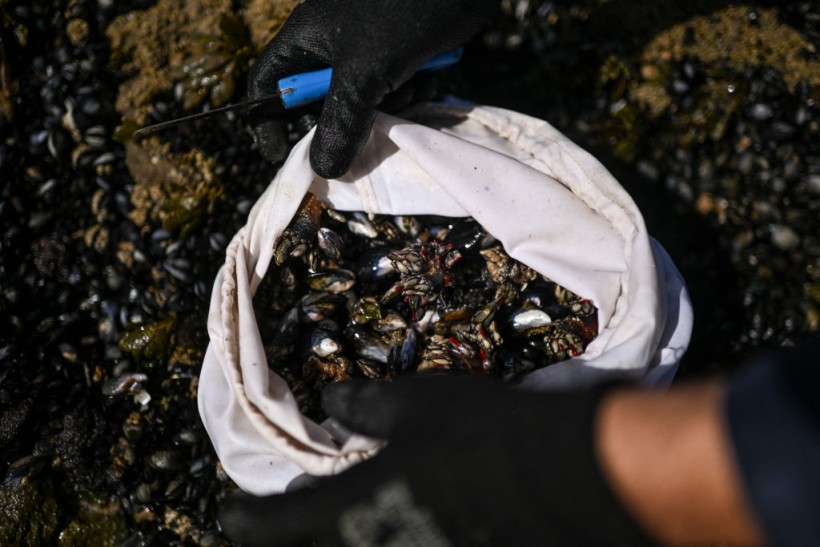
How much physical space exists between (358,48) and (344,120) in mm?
240

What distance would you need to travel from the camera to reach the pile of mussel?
212cm

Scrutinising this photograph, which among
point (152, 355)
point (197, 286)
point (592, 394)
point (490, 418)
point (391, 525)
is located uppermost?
point (592, 394)

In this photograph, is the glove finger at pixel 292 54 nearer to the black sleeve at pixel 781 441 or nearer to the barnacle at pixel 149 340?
the barnacle at pixel 149 340

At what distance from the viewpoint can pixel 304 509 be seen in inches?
62.9

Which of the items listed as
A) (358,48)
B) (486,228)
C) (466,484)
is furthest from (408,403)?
(358,48)

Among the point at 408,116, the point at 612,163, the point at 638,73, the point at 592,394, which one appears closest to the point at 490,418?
the point at 592,394

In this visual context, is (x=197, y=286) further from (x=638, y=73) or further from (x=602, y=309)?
(x=638, y=73)

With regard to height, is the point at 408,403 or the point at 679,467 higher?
the point at 679,467

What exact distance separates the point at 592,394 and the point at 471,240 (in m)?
0.95

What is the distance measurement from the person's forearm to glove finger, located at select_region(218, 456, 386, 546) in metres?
0.60

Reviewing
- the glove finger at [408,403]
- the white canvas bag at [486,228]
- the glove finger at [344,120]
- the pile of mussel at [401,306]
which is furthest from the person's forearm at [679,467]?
the glove finger at [344,120]

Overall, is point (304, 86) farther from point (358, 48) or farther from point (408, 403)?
point (408, 403)

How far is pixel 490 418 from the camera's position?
4.95ft

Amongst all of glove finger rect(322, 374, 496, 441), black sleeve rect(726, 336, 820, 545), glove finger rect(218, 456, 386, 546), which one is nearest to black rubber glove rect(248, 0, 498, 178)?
glove finger rect(322, 374, 496, 441)
